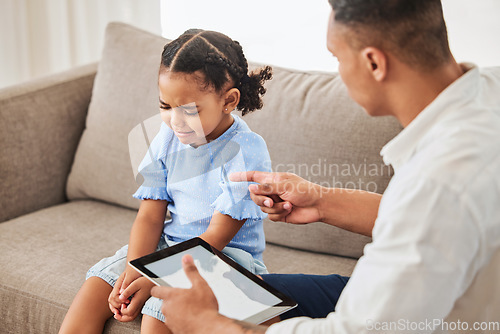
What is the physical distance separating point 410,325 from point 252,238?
1.94 feet

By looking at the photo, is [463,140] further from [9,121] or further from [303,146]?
[9,121]

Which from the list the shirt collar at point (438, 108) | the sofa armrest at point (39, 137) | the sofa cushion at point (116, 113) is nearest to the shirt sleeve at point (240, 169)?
the shirt collar at point (438, 108)

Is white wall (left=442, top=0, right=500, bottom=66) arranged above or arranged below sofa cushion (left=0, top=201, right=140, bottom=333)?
above

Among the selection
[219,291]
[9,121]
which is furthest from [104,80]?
[219,291]

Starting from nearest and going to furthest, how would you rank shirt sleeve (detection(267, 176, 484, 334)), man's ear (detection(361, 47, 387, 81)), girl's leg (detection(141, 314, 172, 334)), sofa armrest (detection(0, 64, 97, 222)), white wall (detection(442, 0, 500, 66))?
shirt sleeve (detection(267, 176, 484, 334)) → man's ear (detection(361, 47, 387, 81)) → girl's leg (detection(141, 314, 172, 334)) → sofa armrest (detection(0, 64, 97, 222)) → white wall (detection(442, 0, 500, 66))

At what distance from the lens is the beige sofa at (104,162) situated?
1475 mm

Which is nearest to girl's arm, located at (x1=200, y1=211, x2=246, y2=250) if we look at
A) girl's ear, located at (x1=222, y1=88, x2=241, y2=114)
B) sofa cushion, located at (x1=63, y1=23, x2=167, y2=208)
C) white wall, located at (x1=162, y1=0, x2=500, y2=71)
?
girl's ear, located at (x1=222, y1=88, x2=241, y2=114)

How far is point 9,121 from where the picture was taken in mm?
1802

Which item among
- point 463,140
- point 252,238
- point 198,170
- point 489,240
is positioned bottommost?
point 252,238

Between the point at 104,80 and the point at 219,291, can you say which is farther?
the point at 104,80

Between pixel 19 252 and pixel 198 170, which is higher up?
pixel 198 170

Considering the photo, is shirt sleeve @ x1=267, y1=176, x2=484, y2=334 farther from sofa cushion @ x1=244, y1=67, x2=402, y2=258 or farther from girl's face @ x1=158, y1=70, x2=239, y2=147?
sofa cushion @ x1=244, y1=67, x2=402, y2=258

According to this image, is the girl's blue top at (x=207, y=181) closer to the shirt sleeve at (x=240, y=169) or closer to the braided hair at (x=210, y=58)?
the shirt sleeve at (x=240, y=169)

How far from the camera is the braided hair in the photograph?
1181 mm
